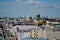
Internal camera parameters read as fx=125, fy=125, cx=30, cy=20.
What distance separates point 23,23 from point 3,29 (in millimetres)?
273

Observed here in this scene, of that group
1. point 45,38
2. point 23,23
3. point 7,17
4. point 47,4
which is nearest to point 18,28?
point 23,23

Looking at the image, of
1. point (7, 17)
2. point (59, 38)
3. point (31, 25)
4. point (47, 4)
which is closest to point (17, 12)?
Answer: point (7, 17)

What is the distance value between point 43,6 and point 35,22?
24 centimetres

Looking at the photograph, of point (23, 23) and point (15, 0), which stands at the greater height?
point (15, 0)

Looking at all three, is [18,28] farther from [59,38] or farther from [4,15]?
[59,38]

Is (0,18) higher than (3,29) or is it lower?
higher

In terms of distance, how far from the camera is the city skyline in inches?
66.4

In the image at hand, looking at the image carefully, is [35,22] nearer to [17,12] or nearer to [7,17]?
[17,12]

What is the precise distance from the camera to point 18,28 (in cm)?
164

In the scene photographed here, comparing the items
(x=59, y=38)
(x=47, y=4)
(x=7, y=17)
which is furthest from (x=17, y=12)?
(x=59, y=38)

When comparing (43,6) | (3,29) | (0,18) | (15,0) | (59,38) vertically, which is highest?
(15,0)

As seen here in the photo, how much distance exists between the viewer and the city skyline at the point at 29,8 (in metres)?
1.69

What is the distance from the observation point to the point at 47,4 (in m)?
1.71

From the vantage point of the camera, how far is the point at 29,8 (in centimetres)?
170
